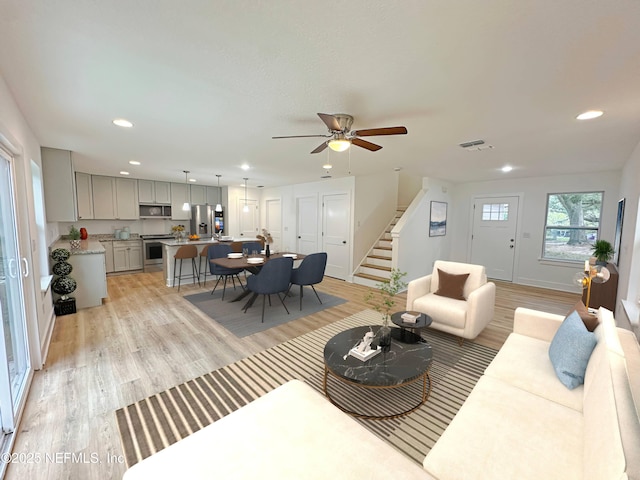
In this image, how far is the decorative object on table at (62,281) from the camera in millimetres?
3645

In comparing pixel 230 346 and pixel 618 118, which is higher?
pixel 618 118

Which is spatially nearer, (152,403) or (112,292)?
(152,403)

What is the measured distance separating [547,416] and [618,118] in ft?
8.73

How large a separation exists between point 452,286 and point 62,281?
5273 millimetres

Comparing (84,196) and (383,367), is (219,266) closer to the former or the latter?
(383,367)

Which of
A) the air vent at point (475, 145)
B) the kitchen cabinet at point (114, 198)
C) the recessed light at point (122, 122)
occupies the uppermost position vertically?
the air vent at point (475, 145)

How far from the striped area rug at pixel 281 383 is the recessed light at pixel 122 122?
2.54 metres

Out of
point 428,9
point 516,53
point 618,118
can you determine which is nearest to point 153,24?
point 428,9

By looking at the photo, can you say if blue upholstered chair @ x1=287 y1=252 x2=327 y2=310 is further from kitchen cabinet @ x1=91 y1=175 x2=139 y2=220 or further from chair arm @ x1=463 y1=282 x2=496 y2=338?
kitchen cabinet @ x1=91 y1=175 x2=139 y2=220

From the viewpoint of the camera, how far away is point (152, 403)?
6.68 ft

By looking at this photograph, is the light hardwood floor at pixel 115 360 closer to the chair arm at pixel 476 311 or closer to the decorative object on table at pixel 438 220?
the chair arm at pixel 476 311

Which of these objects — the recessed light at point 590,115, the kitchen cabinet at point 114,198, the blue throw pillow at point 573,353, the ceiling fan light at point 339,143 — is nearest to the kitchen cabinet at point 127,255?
the kitchen cabinet at point 114,198

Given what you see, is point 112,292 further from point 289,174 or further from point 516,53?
point 516,53

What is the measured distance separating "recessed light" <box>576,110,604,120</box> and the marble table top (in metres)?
2.40
